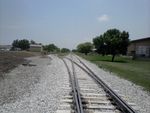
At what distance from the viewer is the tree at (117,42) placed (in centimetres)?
5602

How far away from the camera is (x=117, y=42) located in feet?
182

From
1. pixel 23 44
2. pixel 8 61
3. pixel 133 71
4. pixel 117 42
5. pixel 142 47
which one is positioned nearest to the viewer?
pixel 133 71

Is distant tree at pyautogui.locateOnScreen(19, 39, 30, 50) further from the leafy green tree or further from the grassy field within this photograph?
the grassy field

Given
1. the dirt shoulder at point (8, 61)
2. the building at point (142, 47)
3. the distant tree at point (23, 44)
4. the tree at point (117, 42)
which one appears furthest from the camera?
the distant tree at point (23, 44)

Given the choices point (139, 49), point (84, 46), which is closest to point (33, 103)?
point (139, 49)

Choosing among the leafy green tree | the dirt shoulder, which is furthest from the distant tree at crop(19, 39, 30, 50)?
the leafy green tree

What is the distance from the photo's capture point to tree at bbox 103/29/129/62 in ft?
184

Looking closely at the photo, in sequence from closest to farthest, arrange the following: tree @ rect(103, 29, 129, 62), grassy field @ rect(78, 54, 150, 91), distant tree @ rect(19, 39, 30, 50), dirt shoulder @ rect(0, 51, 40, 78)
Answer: grassy field @ rect(78, 54, 150, 91) < dirt shoulder @ rect(0, 51, 40, 78) < tree @ rect(103, 29, 129, 62) < distant tree @ rect(19, 39, 30, 50)

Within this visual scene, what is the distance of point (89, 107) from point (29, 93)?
3.76 meters

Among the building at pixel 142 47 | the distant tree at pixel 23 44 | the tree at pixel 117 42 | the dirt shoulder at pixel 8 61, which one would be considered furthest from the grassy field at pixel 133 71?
the distant tree at pixel 23 44

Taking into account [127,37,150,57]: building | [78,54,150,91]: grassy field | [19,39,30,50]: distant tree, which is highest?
[19,39,30,50]: distant tree

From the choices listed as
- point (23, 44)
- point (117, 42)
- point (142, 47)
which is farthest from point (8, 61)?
point (23, 44)

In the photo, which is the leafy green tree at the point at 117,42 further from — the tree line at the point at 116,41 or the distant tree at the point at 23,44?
the distant tree at the point at 23,44

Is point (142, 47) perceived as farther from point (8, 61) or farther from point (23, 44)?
point (23, 44)
